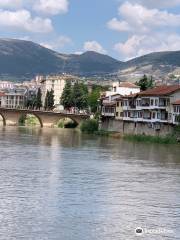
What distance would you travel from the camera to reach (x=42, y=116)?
405 ft

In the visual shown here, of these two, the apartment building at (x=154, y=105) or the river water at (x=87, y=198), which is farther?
the apartment building at (x=154, y=105)

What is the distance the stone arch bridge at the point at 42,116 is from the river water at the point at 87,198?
67.5m

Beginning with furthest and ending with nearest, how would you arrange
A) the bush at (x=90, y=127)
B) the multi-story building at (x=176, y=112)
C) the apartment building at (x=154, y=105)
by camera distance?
the bush at (x=90, y=127) → the apartment building at (x=154, y=105) → the multi-story building at (x=176, y=112)

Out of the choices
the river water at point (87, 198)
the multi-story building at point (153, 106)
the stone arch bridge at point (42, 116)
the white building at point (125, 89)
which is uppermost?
the white building at point (125, 89)

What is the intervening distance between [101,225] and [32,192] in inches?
277

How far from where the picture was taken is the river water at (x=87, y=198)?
23.5m

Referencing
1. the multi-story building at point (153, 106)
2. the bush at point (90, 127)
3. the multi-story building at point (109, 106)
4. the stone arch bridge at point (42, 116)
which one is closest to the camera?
the multi-story building at point (153, 106)

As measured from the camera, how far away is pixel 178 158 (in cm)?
5356

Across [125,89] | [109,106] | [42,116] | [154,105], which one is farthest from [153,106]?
[42,116]

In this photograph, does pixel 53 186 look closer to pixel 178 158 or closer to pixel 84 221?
pixel 84 221

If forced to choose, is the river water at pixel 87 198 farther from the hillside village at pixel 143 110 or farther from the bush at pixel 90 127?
the bush at pixel 90 127

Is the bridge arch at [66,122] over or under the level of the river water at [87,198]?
over

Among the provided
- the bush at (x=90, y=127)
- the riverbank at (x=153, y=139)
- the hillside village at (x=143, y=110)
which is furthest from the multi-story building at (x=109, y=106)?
the riverbank at (x=153, y=139)

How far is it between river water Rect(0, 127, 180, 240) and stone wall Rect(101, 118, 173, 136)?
31868 mm
